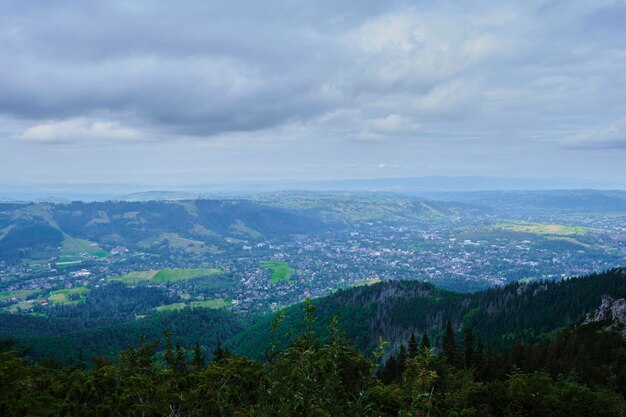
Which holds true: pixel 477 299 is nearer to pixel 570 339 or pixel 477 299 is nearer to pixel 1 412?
pixel 570 339

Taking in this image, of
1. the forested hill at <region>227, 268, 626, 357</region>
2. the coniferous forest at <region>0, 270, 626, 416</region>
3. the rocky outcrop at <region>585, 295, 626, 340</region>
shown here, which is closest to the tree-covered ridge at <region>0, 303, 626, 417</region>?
Answer: the coniferous forest at <region>0, 270, 626, 416</region>

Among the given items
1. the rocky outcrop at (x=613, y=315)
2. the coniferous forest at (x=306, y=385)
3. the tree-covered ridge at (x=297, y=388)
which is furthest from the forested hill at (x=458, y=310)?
the tree-covered ridge at (x=297, y=388)

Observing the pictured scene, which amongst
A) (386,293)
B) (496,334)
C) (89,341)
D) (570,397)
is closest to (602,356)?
(570,397)

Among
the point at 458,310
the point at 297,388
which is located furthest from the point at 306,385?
the point at 458,310

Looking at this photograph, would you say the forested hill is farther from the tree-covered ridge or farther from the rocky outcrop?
the tree-covered ridge

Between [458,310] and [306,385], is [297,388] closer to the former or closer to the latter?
[306,385]
